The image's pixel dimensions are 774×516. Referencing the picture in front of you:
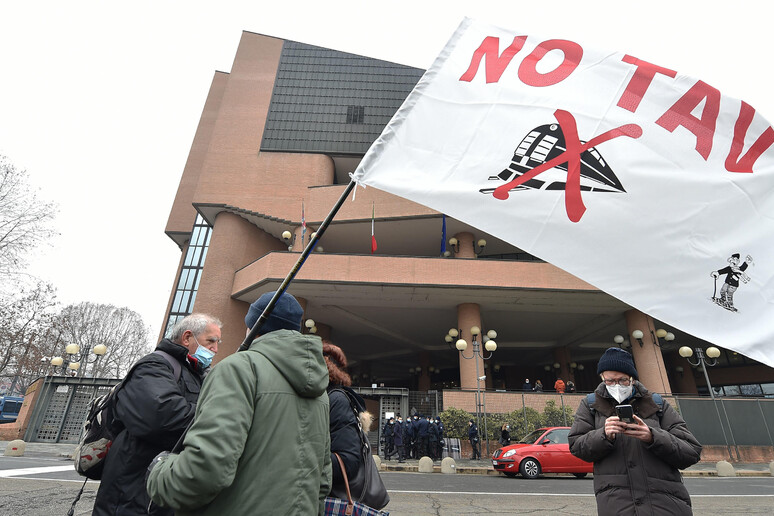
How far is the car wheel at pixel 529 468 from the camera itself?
11.0m

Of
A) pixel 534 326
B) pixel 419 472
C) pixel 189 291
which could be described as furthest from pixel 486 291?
pixel 189 291

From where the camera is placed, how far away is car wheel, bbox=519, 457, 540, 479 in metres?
11.0

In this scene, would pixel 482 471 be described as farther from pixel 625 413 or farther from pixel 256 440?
pixel 256 440

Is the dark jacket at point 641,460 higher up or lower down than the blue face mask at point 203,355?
lower down

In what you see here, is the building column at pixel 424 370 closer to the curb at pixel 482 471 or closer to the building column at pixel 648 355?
the building column at pixel 648 355

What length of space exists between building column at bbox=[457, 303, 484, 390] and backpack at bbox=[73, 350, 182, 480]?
1619 centimetres

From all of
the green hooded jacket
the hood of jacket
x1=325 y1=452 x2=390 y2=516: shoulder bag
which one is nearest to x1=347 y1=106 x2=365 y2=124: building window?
x1=325 y1=452 x2=390 y2=516: shoulder bag

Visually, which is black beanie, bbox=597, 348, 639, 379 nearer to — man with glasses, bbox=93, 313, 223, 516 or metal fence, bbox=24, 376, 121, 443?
man with glasses, bbox=93, 313, 223, 516

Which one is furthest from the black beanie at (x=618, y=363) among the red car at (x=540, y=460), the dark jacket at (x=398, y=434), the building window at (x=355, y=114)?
the building window at (x=355, y=114)

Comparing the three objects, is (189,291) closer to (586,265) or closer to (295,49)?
(295,49)

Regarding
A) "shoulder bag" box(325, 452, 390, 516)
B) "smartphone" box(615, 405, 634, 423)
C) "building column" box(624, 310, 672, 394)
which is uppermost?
"building column" box(624, 310, 672, 394)

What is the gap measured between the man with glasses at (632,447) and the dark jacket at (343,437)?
1518 mm

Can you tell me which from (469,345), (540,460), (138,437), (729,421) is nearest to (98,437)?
(138,437)

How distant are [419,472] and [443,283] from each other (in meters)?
8.49
